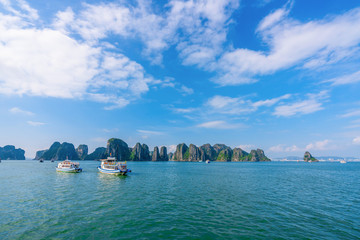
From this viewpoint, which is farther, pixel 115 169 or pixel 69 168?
pixel 69 168

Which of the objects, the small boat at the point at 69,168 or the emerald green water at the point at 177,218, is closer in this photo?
the emerald green water at the point at 177,218

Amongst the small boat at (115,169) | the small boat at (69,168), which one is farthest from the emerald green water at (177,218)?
the small boat at (69,168)

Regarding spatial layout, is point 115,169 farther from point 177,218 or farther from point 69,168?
point 177,218

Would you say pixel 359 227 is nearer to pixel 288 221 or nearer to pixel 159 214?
pixel 288 221

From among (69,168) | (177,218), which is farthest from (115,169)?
(177,218)

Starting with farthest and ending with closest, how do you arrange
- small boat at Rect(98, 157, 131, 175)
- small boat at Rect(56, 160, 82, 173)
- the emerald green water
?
small boat at Rect(56, 160, 82, 173) → small boat at Rect(98, 157, 131, 175) → the emerald green water

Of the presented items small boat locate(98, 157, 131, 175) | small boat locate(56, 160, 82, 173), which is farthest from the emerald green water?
small boat locate(56, 160, 82, 173)

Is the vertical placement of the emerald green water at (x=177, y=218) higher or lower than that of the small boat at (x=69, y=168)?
lower

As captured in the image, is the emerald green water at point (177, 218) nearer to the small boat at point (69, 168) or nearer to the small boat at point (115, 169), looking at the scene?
the small boat at point (115, 169)

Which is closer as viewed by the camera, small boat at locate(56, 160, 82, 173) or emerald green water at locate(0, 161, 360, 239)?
emerald green water at locate(0, 161, 360, 239)

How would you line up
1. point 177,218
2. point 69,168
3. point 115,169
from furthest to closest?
point 69,168
point 115,169
point 177,218

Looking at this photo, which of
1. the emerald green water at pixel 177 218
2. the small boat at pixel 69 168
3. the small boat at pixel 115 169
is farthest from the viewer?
the small boat at pixel 69 168

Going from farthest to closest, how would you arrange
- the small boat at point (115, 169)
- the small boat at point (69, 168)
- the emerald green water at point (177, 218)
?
the small boat at point (69, 168) → the small boat at point (115, 169) → the emerald green water at point (177, 218)

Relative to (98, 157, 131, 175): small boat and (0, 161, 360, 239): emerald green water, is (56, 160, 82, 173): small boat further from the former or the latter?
(0, 161, 360, 239): emerald green water
